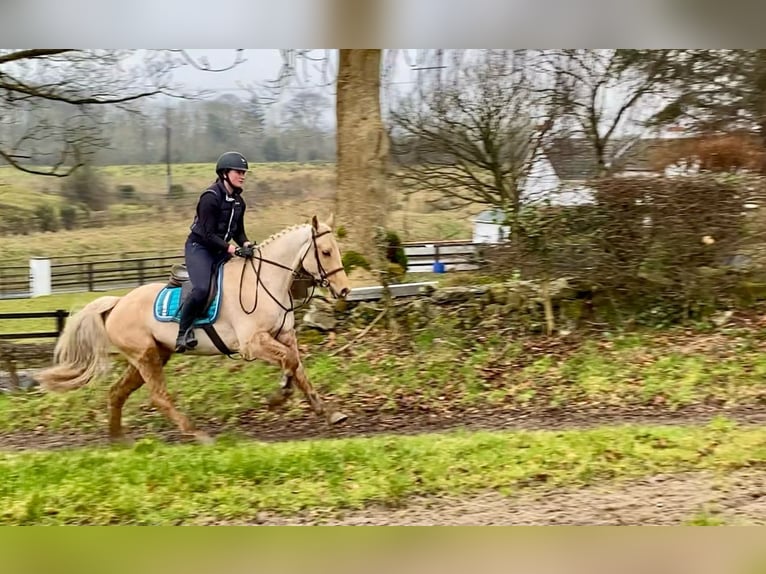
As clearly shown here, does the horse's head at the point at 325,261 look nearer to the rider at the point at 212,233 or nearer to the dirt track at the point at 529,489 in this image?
the rider at the point at 212,233

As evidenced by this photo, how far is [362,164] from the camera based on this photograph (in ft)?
13.5

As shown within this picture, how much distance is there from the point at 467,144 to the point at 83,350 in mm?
2368

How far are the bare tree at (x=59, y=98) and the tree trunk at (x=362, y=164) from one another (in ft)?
3.21

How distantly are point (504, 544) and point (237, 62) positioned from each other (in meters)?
2.79

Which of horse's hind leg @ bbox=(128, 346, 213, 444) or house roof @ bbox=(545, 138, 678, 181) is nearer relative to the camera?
horse's hind leg @ bbox=(128, 346, 213, 444)

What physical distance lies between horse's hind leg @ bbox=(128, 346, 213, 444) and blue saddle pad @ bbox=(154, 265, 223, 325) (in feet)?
0.65

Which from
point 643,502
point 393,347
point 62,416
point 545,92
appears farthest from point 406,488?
point 545,92

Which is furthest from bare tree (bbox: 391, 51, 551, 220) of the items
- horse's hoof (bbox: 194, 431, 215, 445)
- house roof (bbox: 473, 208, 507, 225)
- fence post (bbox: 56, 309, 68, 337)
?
fence post (bbox: 56, 309, 68, 337)

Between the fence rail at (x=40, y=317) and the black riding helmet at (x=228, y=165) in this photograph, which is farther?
the fence rail at (x=40, y=317)

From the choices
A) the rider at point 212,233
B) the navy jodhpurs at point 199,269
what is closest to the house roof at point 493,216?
the rider at point 212,233

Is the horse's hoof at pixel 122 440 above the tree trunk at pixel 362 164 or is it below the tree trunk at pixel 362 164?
below

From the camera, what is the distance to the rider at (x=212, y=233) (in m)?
3.72

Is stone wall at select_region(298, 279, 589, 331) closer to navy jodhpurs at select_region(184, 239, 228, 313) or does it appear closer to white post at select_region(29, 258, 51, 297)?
navy jodhpurs at select_region(184, 239, 228, 313)

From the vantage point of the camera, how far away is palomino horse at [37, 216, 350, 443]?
12.5 feet
